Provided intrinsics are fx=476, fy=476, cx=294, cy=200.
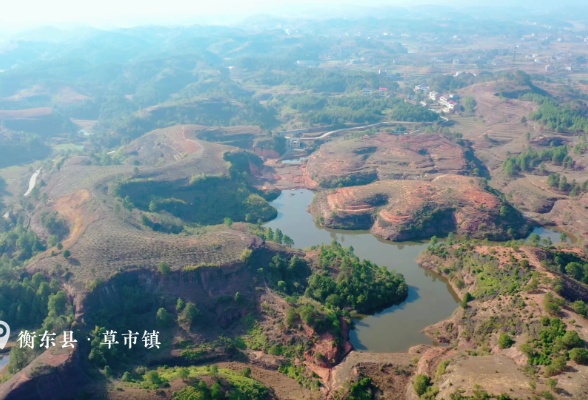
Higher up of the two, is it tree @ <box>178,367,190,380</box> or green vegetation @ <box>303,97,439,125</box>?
green vegetation @ <box>303,97,439,125</box>

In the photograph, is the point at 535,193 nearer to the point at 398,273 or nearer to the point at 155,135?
the point at 398,273

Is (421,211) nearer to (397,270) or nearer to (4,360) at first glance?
(397,270)

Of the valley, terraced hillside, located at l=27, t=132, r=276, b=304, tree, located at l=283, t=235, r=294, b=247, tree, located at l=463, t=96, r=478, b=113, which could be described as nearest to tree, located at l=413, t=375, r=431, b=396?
the valley

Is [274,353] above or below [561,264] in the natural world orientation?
below

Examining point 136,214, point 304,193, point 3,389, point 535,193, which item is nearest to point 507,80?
point 535,193

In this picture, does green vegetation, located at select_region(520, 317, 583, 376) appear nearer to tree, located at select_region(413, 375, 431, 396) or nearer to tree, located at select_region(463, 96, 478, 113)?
tree, located at select_region(413, 375, 431, 396)

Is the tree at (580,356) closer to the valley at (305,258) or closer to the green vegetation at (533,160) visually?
the valley at (305,258)
